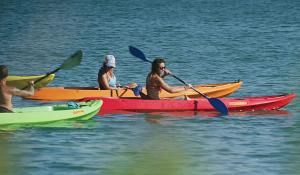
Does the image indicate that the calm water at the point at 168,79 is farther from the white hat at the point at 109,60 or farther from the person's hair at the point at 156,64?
the white hat at the point at 109,60

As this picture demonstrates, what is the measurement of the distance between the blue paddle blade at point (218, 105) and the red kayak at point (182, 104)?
20 cm

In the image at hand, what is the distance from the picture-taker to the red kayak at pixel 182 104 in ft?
50.0

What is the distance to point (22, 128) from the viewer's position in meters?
12.7

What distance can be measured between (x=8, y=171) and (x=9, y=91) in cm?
956

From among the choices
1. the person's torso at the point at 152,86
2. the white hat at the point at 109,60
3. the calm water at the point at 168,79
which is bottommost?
the calm water at the point at 168,79

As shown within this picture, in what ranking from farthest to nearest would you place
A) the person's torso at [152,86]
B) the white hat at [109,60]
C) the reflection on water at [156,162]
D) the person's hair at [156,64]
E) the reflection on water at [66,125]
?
the white hat at [109,60] < the person's torso at [152,86] < the person's hair at [156,64] < the reflection on water at [66,125] < the reflection on water at [156,162]

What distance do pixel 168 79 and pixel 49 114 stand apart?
34.0 feet

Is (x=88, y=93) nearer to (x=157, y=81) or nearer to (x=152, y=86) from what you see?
(x=152, y=86)

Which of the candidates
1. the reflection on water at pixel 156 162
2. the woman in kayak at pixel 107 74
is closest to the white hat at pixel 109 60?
the woman in kayak at pixel 107 74

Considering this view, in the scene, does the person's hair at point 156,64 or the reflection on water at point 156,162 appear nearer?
the reflection on water at point 156,162

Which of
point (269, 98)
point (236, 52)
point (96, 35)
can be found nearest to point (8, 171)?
point (269, 98)

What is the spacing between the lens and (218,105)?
15305mm

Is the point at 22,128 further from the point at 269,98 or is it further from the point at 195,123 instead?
the point at 269,98

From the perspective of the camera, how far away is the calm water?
3189 millimetres
